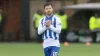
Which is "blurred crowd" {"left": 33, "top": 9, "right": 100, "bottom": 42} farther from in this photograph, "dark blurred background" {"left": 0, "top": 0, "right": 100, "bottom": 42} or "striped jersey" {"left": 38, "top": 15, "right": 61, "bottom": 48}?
"striped jersey" {"left": 38, "top": 15, "right": 61, "bottom": 48}

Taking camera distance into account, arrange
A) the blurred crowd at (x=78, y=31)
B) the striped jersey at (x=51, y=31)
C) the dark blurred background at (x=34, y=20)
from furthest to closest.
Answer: the dark blurred background at (x=34, y=20) < the blurred crowd at (x=78, y=31) < the striped jersey at (x=51, y=31)

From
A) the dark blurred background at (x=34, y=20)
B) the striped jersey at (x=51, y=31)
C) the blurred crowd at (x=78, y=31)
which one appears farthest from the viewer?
the dark blurred background at (x=34, y=20)

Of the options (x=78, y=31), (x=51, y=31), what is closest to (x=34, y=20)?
(x=78, y=31)

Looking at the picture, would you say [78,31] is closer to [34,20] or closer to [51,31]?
[34,20]

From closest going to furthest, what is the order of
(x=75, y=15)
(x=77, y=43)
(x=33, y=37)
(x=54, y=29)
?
(x=54, y=29), (x=77, y=43), (x=75, y=15), (x=33, y=37)

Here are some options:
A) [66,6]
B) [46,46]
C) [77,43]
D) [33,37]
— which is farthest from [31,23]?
[46,46]

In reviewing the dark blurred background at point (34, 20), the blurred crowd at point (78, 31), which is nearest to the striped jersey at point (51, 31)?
the blurred crowd at point (78, 31)

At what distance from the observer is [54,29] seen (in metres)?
9.59

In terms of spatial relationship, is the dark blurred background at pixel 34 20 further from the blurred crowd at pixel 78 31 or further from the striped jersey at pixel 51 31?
the striped jersey at pixel 51 31

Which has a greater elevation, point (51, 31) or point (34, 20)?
point (51, 31)

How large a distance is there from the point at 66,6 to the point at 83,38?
2.53 m

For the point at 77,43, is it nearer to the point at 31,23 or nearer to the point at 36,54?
the point at 31,23

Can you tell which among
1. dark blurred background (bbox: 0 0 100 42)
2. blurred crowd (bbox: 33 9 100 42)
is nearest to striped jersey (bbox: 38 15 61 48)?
blurred crowd (bbox: 33 9 100 42)

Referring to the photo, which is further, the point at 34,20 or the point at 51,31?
the point at 34,20
